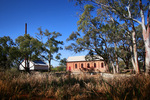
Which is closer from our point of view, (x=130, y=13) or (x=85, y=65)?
(x=130, y=13)

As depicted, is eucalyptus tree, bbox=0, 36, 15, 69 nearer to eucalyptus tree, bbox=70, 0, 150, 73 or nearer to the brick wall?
eucalyptus tree, bbox=70, 0, 150, 73

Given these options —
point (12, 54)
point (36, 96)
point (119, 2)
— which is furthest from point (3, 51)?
point (119, 2)

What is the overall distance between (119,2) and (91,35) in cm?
898

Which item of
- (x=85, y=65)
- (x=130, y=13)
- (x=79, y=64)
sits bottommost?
(x=85, y=65)

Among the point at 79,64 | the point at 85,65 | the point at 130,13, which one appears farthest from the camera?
the point at 79,64

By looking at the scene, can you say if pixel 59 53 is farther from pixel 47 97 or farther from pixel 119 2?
pixel 47 97

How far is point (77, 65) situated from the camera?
143 feet

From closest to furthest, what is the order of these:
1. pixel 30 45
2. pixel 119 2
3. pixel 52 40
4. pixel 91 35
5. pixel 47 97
→ pixel 47 97 → pixel 119 2 → pixel 30 45 → pixel 91 35 → pixel 52 40

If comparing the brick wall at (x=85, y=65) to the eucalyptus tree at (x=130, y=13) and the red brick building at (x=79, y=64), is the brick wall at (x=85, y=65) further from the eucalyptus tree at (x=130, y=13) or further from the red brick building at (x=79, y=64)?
the eucalyptus tree at (x=130, y=13)

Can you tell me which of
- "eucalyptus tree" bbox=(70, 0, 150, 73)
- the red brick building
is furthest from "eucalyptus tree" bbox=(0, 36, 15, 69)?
the red brick building

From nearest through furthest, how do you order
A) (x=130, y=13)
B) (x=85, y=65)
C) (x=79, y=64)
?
(x=130, y=13), (x=85, y=65), (x=79, y=64)

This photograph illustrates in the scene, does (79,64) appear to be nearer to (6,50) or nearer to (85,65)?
(85,65)

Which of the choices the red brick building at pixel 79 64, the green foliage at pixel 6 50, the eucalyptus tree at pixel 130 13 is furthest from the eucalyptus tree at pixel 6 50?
the red brick building at pixel 79 64

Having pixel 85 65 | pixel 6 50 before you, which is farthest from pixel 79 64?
pixel 6 50
